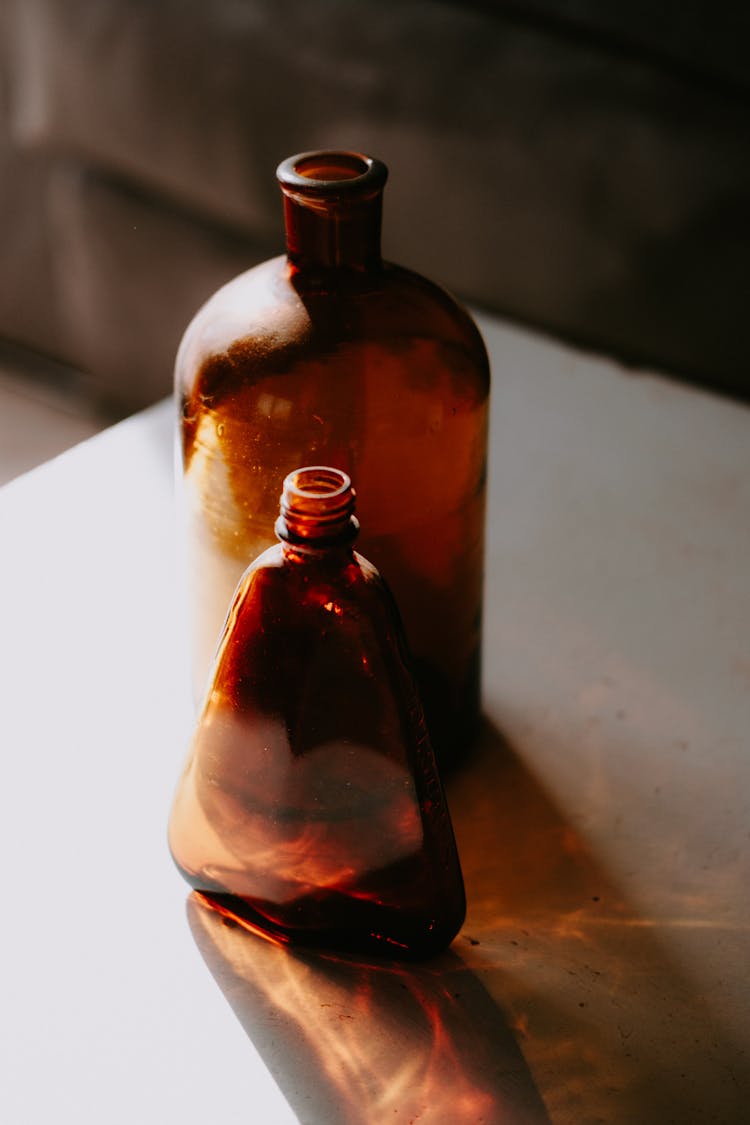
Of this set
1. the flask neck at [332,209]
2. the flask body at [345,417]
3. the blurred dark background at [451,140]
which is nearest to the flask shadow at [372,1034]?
the flask body at [345,417]

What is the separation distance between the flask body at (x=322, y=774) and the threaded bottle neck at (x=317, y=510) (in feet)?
0.04

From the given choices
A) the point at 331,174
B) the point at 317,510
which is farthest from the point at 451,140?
the point at 317,510

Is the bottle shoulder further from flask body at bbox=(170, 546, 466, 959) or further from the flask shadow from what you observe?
the flask shadow

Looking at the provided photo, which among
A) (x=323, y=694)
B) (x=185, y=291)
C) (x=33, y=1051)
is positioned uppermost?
(x=323, y=694)

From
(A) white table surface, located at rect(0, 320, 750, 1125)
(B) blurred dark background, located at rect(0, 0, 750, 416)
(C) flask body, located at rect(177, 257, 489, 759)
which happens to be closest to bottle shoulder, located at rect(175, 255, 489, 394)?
(C) flask body, located at rect(177, 257, 489, 759)

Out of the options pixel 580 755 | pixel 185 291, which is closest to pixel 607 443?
pixel 580 755

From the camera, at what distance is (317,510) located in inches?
14.9

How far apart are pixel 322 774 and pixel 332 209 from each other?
0.19 m

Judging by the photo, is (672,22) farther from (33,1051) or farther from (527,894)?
(33,1051)

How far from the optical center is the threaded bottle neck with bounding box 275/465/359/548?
14.9 inches

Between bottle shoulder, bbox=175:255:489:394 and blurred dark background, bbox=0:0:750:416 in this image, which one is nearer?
bottle shoulder, bbox=175:255:489:394

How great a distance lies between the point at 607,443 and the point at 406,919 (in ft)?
1.32

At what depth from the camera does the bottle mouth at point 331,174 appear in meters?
0.43

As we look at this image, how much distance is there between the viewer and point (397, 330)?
45 cm
